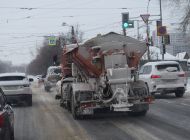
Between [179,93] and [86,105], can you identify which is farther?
[179,93]

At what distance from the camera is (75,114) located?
54.1ft

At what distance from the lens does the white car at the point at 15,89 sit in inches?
909

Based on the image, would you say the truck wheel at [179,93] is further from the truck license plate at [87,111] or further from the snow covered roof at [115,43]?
the truck license plate at [87,111]

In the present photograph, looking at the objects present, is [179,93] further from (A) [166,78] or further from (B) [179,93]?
(A) [166,78]

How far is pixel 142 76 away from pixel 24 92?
6294mm

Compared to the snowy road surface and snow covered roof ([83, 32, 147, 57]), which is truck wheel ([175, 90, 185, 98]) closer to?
the snowy road surface

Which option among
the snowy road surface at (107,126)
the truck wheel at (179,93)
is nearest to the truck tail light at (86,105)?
the snowy road surface at (107,126)

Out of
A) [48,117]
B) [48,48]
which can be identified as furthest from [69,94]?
[48,48]

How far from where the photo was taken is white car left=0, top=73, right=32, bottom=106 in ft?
75.7

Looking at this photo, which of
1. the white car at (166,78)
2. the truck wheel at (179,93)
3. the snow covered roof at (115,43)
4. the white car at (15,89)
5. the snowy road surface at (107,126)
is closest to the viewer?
the snowy road surface at (107,126)

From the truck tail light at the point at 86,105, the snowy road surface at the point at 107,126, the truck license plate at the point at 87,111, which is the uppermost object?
the truck tail light at the point at 86,105

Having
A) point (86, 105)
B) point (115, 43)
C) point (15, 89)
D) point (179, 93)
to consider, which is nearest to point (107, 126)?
point (86, 105)

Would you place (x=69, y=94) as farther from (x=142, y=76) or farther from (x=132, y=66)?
(x=142, y=76)

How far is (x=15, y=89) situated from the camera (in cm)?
2327
